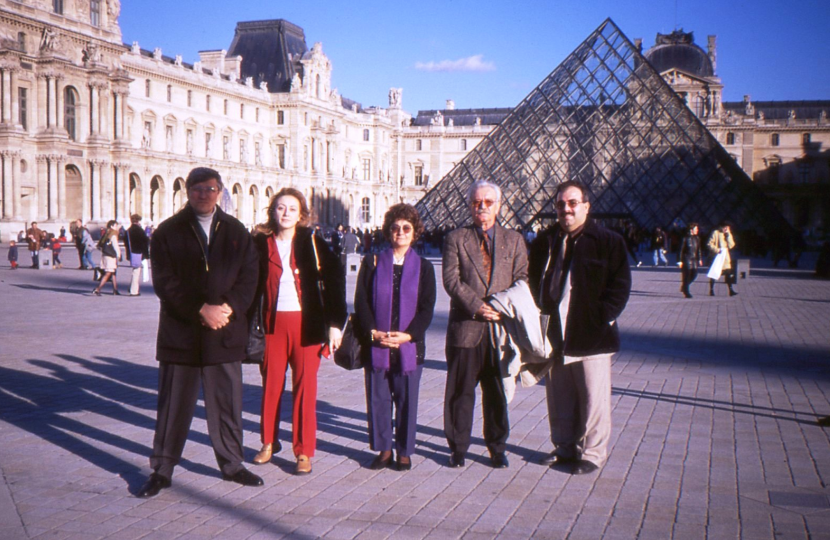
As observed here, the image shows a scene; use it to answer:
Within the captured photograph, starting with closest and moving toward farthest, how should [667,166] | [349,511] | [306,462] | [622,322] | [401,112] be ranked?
1. [349,511]
2. [306,462]
3. [622,322]
4. [667,166]
5. [401,112]

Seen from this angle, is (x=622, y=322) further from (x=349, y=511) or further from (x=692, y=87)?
(x=692, y=87)

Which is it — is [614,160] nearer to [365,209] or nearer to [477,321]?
[477,321]

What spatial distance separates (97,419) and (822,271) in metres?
20.1

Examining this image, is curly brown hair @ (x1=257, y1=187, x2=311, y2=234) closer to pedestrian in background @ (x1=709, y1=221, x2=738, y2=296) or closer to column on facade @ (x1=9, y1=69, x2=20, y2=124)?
pedestrian in background @ (x1=709, y1=221, x2=738, y2=296)

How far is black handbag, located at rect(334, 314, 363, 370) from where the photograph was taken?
447 cm

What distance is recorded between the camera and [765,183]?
72625mm

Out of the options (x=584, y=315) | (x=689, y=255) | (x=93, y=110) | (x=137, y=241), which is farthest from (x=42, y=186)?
(x=584, y=315)

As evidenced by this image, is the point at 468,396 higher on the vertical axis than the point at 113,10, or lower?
lower

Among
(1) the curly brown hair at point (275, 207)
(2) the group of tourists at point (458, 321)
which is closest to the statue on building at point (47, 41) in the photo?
(1) the curly brown hair at point (275, 207)

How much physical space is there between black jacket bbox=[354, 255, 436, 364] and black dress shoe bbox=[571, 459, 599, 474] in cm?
100

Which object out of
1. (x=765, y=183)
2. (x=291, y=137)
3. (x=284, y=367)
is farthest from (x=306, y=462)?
(x=765, y=183)

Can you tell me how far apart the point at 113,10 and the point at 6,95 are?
961 centimetres

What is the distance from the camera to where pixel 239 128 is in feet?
200

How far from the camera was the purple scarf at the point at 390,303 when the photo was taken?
4.47 metres
